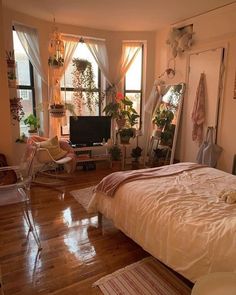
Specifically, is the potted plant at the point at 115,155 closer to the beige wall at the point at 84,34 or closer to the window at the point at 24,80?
the beige wall at the point at 84,34

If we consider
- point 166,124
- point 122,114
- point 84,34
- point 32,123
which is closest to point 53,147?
point 32,123

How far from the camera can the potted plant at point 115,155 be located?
4762 mm

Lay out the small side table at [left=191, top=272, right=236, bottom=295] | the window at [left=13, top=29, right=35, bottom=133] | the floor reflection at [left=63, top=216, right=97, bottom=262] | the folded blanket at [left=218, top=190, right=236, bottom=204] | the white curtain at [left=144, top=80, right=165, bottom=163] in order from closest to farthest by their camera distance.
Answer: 1. the small side table at [left=191, top=272, right=236, bottom=295]
2. the folded blanket at [left=218, top=190, right=236, bottom=204]
3. the floor reflection at [left=63, top=216, right=97, bottom=262]
4. the window at [left=13, top=29, right=35, bottom=133]
5. the white curtain at [left=144, top=80, right=165, bottom=163]

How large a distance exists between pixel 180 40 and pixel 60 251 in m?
3.82

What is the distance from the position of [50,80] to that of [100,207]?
9.55ft

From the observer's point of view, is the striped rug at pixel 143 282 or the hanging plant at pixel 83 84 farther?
the hanging plant at pixel 83 84

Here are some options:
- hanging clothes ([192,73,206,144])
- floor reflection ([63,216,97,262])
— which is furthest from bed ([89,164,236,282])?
hanging clothes ([192,73,206,144])

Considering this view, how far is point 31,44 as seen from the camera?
421 cm

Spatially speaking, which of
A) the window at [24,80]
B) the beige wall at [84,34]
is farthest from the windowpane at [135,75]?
the window at [24,80]

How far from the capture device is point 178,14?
3.90m

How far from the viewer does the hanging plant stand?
4.75 meters

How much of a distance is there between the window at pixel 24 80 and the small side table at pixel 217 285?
3993mm

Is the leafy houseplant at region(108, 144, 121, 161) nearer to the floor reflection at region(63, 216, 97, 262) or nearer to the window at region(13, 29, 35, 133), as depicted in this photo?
the window at region(13, 29, 35, 133)

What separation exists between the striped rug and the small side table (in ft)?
2.11
